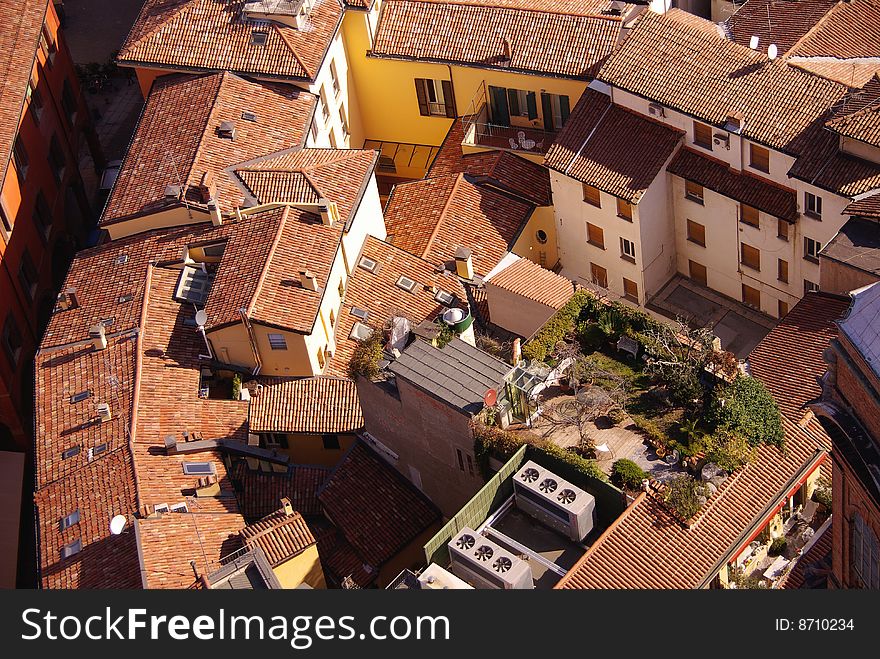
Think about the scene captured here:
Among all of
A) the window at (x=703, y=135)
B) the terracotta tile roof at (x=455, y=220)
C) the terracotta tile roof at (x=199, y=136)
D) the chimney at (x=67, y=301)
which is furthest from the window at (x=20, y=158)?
the window at (x=703, y=135)

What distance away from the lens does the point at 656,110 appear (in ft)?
234

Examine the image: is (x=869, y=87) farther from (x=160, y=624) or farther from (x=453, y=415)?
(x=160, y=624)

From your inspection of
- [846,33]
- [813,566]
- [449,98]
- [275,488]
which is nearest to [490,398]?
[813,566]

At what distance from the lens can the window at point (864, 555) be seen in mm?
48000

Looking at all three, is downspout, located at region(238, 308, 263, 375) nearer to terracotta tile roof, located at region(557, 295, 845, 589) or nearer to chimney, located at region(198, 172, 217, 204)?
chimney, located at region(198, 172, 217, 204)

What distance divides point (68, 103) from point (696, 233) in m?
38.4

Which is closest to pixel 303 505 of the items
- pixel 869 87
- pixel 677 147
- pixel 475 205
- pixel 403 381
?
pixel 403 381

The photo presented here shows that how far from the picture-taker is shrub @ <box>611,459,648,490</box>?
5384cm

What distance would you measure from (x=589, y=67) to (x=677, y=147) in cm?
717

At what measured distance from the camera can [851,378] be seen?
45.9 m

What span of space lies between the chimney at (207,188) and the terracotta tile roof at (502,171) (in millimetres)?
12183

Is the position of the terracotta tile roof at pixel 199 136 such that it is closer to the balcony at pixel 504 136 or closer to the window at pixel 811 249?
the balcony at pixel 504 136

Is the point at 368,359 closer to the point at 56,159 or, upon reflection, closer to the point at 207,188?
the point at 207,188

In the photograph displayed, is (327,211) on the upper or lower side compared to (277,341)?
upper
